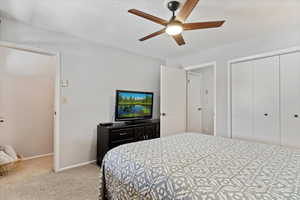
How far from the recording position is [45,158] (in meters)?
3.48

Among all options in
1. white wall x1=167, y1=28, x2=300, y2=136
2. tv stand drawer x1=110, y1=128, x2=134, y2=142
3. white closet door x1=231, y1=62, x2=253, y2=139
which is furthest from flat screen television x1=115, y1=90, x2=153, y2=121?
white closet door x1=231, y1=62, x2=253, y2=139

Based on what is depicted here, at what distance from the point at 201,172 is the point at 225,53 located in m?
2.94

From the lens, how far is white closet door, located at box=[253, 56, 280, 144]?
2.79 meters

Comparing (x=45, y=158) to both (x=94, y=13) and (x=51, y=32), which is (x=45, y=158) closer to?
(x=51, y=32)

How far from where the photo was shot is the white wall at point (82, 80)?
2686 millimetres

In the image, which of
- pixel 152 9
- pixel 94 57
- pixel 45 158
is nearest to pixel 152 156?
pixel 152 9

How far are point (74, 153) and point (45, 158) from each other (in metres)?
0.96

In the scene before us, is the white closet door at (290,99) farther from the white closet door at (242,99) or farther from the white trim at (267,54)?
the white closet door at (242,99)

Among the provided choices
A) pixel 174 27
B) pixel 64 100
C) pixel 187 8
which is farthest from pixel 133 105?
pixel 187 8

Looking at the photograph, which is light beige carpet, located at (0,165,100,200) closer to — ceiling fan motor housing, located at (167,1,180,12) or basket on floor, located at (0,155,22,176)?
basket on floor, located at (0,155,22,176)

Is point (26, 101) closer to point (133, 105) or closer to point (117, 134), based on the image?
point (117, 134)

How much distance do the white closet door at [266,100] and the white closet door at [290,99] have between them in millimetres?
69

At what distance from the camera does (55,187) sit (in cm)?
229

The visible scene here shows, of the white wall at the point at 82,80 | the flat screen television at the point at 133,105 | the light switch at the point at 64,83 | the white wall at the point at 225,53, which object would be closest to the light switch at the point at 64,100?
the white wall at the point at 82,80
